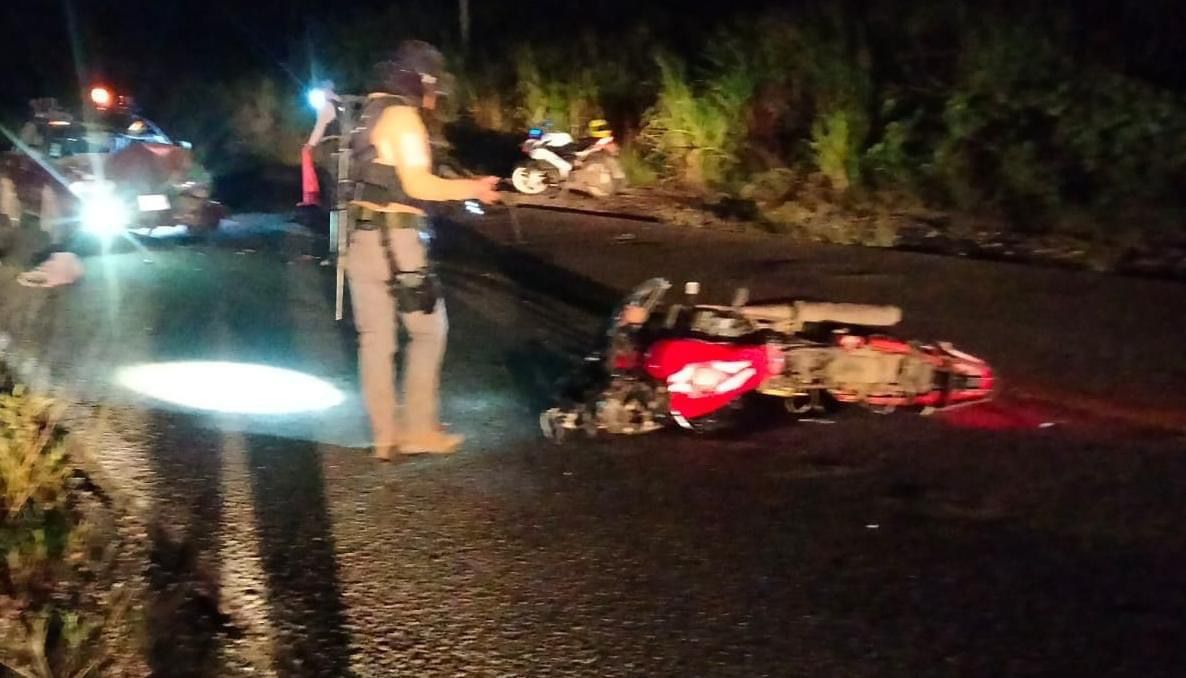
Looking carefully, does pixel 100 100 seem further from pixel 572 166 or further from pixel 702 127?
pixel 702 127

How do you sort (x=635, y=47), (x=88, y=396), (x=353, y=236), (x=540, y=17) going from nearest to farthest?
(x=353, y=236) → (x=88, y=396) → (x=635, y=47) → (x=540, y=17)

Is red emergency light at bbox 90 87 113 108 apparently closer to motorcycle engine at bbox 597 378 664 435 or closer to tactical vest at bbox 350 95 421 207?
tactical vest at bbox 350 95 421 207

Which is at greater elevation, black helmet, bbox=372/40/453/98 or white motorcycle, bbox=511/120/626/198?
white motorcycle, bbox=511/120/626/198

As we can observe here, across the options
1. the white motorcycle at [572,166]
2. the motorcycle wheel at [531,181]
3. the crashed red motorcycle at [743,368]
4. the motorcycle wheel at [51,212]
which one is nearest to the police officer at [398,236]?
the crashed red motorcycle at [743,368]

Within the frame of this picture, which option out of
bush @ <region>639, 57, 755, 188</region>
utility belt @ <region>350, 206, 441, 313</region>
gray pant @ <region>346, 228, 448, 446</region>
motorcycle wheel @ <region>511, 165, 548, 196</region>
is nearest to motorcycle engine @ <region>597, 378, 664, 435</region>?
gray pant @ <region>346, 228, 448, 446</region>

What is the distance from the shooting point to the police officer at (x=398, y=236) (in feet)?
19.7

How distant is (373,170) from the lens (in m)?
6.02

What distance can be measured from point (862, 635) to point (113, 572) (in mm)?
2607

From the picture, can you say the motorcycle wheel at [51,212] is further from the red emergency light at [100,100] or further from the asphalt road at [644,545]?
the asphalt road at [644,545]

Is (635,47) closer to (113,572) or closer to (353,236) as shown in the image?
(353,236)

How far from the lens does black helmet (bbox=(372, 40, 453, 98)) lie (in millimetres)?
6020

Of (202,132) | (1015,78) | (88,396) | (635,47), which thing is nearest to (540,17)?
(635,47)

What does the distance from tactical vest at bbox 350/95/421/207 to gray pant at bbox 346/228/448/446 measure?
0.17m

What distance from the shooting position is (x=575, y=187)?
16.8m
